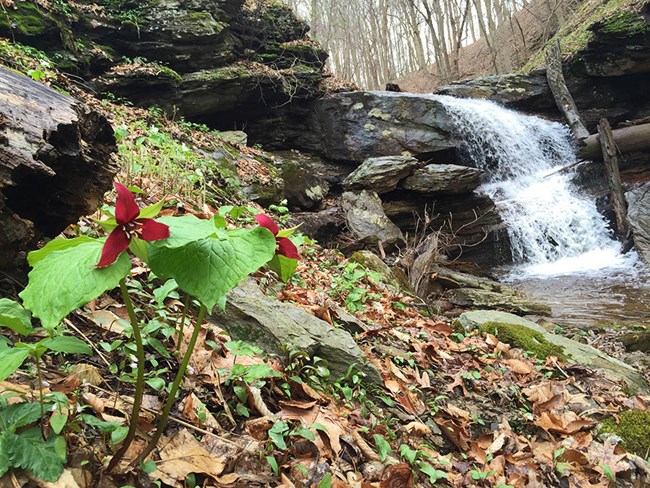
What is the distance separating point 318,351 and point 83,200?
158cm

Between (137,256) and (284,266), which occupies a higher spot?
(137,256)

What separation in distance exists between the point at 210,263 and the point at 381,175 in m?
9.17

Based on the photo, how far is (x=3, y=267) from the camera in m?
1.77

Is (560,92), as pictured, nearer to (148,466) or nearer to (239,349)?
(239,349)

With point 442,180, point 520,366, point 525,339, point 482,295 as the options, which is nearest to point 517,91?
point 442,180

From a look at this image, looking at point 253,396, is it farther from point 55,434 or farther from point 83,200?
point 83,200

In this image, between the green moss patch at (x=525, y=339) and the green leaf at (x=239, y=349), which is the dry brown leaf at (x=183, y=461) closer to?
the green leaf at (x=239, y=349)

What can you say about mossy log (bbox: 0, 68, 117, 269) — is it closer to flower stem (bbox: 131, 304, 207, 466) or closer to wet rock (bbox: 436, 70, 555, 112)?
flower stem (bbox: 131, 304, 207, 466)

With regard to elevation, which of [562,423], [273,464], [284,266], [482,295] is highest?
[284,266]

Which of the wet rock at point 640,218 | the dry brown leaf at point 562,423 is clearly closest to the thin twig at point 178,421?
the dry brown leaf at point 562,423

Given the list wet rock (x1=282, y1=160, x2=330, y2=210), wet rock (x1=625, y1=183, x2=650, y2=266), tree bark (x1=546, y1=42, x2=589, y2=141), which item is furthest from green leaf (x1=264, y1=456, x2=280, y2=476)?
tree bark (x1=546, y1=42, x2=589, y2=141)

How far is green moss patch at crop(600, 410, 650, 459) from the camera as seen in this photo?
2754mm

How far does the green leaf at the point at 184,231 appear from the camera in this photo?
904 mm

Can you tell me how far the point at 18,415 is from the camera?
1111mm
